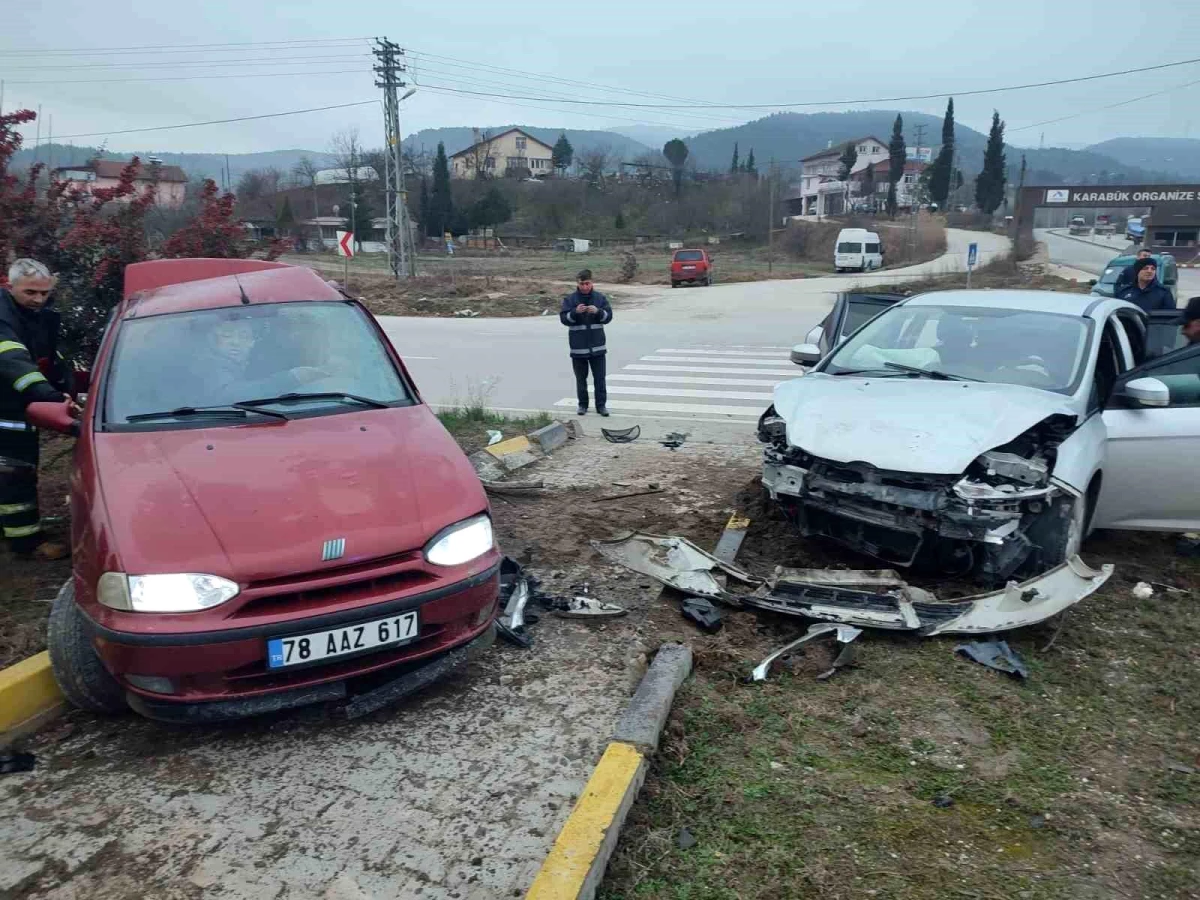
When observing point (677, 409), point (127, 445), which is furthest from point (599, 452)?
point (127, 445)

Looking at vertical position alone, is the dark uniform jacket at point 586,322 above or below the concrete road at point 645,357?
above

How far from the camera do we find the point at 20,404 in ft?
16.5

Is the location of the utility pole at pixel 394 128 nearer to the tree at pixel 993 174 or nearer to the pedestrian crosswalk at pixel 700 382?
the pedestrian crosswalk at pixel 700 382

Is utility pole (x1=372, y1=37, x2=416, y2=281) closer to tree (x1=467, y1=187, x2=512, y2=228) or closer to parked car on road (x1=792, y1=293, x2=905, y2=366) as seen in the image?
parked car on road (x1=792, y1=293, x2=905, y2=366)

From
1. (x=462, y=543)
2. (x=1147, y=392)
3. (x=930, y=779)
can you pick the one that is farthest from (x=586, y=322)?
(x=930, y=779)

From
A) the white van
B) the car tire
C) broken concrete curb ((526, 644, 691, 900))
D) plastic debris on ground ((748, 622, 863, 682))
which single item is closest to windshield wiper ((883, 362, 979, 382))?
plastic debris on ground ((748, 622, 863, 682))

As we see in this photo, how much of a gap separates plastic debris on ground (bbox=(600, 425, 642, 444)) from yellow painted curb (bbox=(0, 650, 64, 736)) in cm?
607

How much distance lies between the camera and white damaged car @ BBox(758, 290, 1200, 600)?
4504 mm

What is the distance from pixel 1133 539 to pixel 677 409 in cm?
623

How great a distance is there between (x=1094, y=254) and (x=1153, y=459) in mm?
58804

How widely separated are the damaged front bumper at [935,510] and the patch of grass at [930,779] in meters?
0.50

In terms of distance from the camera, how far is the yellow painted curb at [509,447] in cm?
807

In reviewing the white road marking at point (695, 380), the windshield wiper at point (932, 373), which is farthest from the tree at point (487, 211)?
the windshield wiper at point (932, 373)

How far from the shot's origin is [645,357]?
16.7 meters
